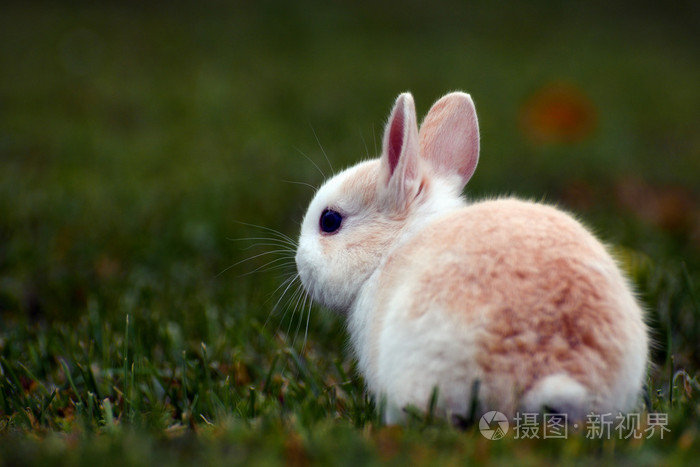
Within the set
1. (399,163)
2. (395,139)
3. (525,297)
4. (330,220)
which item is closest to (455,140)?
(395,139)

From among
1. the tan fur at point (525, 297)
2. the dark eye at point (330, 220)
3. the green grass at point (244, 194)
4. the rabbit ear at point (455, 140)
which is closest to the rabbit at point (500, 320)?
the tan fur at point (525, 297)

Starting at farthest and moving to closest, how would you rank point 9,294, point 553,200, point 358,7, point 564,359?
point 358,7, point 553,200, point 9,294, point 564,359

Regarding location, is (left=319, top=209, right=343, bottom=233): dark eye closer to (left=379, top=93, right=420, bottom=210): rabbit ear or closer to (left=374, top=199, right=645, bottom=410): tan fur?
(left=379, top=93, right=420, bottom=210): rabbit ear

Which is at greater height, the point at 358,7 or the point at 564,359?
the point at 358,7

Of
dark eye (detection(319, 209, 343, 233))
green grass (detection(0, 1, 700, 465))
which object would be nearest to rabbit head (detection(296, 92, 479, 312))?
dark eye (detection(319, 209, 343, 233))

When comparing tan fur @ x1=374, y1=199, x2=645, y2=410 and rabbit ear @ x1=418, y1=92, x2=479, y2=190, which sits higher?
rabbit ear @ x1=418, y1=92, x2=479, y2=190

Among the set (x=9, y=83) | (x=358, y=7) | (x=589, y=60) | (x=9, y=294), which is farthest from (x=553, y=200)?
(x=358, y=7)

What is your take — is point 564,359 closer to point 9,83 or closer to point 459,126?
point 459,126
